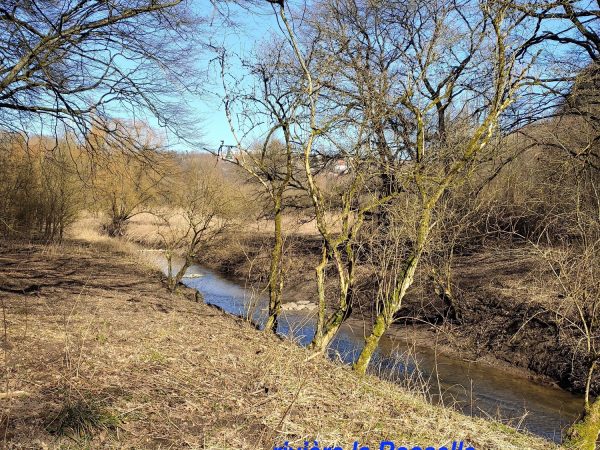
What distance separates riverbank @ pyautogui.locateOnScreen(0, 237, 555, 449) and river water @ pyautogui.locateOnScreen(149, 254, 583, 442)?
181 cm

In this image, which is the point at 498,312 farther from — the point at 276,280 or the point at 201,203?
the point at 201,203

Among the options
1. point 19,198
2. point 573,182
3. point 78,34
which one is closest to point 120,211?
point 19,198

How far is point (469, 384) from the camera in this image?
10.3 meters

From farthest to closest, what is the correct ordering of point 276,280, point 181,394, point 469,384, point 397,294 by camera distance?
1. point 469,384
2. point 276,280
3. point 397,294
4. point 181,394

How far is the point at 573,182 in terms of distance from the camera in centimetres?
1072

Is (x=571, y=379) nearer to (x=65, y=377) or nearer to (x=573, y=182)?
(x=573, y=182)

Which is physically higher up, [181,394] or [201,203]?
[201,203]

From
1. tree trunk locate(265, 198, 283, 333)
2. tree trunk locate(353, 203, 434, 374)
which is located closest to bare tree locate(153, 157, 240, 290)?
tree trunk locate(265, 198, 283, 333)

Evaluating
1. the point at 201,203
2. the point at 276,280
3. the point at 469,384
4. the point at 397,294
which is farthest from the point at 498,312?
the point at 201,203

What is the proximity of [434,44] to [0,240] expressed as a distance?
45.9 feet

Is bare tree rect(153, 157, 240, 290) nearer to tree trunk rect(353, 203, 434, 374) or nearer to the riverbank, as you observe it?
the riverbank

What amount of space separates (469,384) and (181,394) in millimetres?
7903

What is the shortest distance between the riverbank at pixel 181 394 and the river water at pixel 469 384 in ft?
5.93

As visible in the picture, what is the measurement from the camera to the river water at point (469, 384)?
8.16 m
